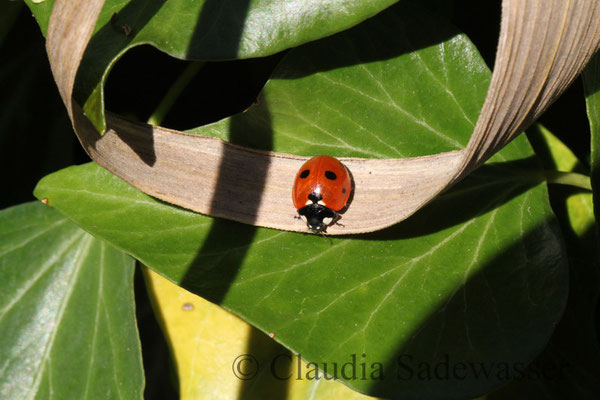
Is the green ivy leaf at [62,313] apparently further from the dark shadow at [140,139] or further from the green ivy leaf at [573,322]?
the green ivy leaf at [573,322]

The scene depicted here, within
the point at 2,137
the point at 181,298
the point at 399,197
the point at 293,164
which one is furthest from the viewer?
the point at 2,137

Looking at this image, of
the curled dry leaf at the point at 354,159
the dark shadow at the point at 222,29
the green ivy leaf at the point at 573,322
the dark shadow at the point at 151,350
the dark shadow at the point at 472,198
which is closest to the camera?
the curled dry leaf at the point at 354,159

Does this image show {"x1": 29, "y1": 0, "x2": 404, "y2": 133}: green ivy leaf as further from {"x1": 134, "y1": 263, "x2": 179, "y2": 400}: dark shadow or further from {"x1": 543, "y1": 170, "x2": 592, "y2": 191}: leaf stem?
{"x1": 134, "y1": 263, "x2": 179, "y2": 400}: dark shadow

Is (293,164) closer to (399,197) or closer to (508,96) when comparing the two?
(399,197)

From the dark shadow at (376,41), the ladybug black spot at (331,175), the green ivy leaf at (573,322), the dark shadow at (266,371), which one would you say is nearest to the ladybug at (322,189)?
the ladybug black spot at (331,175)

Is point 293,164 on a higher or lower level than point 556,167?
lower

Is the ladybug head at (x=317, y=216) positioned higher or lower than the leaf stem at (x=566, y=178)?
lower

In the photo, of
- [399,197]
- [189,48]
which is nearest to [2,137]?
[189,48]
